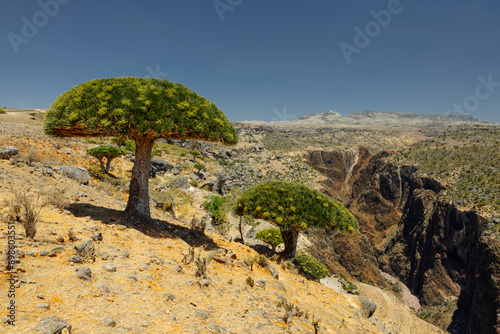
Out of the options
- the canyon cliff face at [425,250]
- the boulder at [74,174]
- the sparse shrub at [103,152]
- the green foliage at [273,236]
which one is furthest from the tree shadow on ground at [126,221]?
the canyon cliff face at [425,250]

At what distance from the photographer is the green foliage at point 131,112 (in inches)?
291

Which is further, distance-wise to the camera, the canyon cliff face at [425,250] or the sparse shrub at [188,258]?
the canyon cliff face at [425,250]

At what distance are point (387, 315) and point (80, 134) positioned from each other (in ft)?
69.9

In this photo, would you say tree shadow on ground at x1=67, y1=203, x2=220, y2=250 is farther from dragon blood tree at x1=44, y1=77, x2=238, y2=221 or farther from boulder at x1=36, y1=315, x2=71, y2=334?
boulder at x1=36, y1=315, x2=71, y2=334

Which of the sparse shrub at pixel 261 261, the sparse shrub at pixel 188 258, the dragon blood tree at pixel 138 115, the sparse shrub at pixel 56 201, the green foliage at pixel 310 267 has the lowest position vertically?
the green foliage at pixel 310 267

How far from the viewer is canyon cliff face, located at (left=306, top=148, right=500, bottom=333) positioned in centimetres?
2975

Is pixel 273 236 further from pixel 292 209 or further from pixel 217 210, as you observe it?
pixel 217 210

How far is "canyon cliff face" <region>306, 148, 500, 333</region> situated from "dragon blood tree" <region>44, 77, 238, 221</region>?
69.0 ft

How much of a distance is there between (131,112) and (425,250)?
61219 mm

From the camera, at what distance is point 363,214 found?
72812 millimetres

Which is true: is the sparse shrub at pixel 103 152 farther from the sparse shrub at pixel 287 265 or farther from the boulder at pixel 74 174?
the sparse shrub at pixel 287 265

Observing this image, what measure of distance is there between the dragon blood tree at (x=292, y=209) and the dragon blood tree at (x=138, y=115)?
4990 millimetres

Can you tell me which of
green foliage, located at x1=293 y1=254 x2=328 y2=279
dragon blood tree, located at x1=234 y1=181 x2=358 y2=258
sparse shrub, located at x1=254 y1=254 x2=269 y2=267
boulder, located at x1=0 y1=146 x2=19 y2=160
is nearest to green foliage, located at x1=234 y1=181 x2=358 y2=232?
dragon blood tree, located at x1=234 y1=181 x2=358 y2=258

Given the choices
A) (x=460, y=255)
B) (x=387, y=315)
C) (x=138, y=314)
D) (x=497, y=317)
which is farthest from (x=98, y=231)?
(x=460, y=255)
